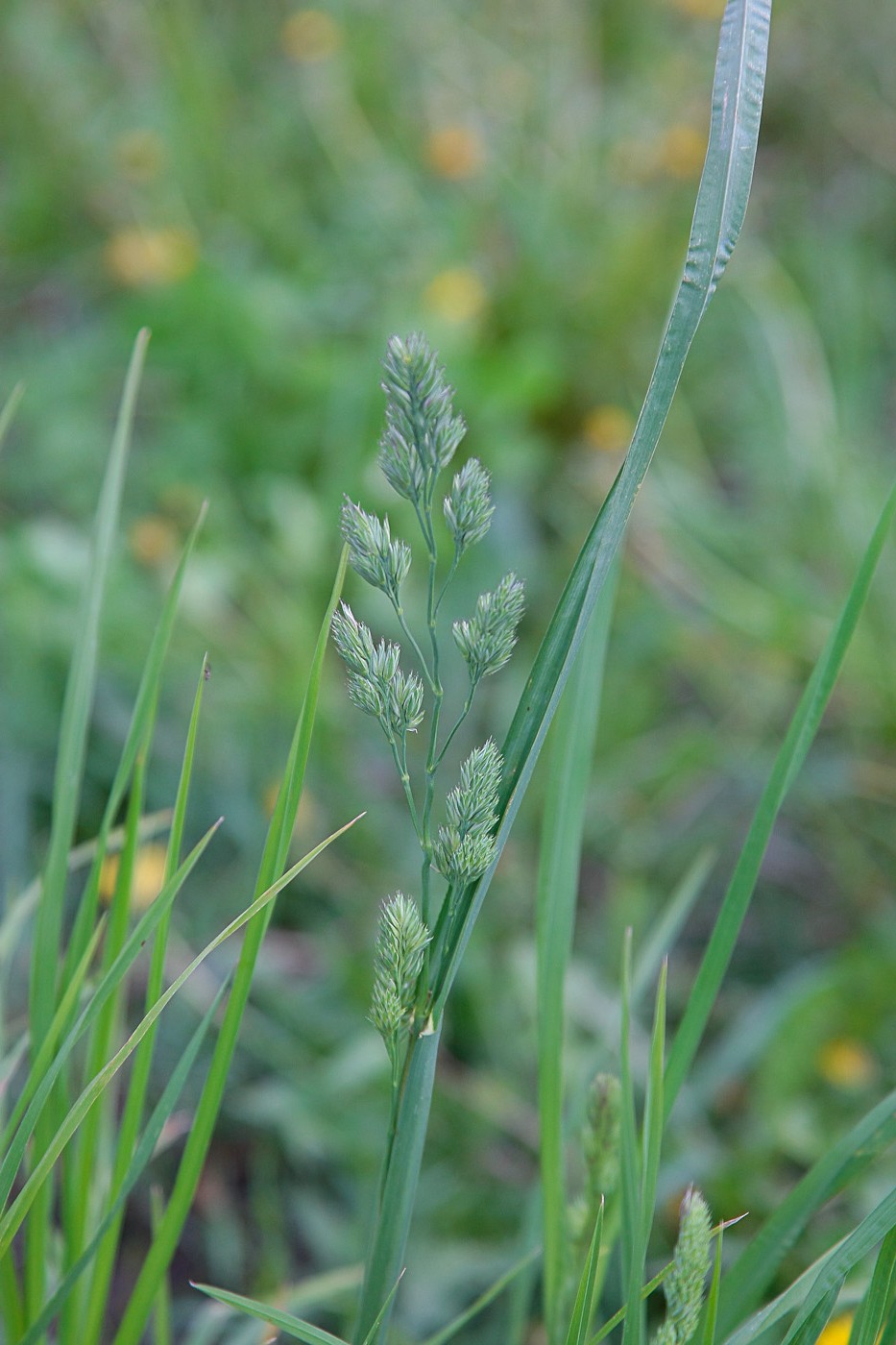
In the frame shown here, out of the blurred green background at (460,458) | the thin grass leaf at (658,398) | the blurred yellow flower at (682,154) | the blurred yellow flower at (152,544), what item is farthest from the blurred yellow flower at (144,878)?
the blurred yellow flower at (682,154)

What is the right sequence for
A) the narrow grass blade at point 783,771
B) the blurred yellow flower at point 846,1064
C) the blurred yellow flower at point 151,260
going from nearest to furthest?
the narrow grass blade at point 783,771
the blurred yellow flower at point 846,1064
the blurred yellow flower at point 151,260

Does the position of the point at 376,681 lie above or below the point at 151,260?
above

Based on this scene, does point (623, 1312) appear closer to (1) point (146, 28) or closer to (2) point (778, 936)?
(2) point (778, 936)

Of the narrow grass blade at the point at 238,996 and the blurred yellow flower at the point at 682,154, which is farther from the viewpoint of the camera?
the blurred yellow flower at the point at 682,154

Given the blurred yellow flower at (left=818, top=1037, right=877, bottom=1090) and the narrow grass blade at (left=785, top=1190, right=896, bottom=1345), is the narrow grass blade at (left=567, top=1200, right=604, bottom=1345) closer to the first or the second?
the narrow grass blade at (left=785, top=1190, right=896, bottom=1345)

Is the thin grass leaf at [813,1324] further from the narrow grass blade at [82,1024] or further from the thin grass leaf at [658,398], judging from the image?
the narrow grass blade at [82,1024]

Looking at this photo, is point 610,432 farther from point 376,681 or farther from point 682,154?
point 376,681

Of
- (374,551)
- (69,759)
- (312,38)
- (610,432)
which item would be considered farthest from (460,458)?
(374,551)
